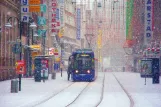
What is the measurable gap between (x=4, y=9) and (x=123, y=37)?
85.3m

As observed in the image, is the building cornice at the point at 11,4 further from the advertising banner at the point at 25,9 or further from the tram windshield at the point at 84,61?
the tram windshield at the point at 84,61

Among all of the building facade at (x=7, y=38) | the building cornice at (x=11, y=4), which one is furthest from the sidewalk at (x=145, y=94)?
the building cornice at (x=11, y=4)

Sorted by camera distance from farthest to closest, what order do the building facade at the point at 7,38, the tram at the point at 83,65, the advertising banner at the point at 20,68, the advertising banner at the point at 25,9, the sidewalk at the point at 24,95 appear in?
the building facade at the point at 7,38 → the tram at the point at 83,65 → the advertising banner at the point at 25,9 → the advertising banner at the point at 20,68 → the sidewalk at the point at 24,95

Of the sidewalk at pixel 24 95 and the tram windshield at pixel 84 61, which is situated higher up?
the tram windshield at pixel 84 61

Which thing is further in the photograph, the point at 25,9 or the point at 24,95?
the point at 25,9

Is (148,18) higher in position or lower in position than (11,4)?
lower

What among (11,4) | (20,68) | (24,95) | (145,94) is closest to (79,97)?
(24,95)

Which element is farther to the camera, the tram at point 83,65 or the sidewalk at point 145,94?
the tram at point 83,65

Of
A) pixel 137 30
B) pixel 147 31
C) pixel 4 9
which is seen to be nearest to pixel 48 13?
pixel 137 30

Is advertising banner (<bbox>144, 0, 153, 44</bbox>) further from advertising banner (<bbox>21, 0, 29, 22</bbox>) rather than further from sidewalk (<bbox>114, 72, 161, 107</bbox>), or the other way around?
sidewalk (<bbox>114, 72, 161, 107</bbox>)

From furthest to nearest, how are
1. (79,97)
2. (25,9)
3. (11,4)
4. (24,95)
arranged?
1. (11,4)
2. (25,9)
3. (24,95)
4. (79,97)

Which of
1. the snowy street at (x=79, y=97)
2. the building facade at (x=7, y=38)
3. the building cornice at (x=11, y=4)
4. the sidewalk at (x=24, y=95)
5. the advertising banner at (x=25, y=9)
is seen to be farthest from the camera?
the building cornice at (x=11, y=4)

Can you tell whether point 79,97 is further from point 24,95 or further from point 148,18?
point 148,18

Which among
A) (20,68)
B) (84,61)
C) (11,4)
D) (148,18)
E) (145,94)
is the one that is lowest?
(145,94)
